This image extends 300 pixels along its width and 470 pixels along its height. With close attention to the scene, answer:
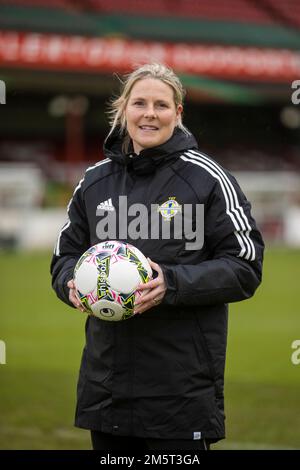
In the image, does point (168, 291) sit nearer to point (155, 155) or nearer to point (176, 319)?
point (176, 319)

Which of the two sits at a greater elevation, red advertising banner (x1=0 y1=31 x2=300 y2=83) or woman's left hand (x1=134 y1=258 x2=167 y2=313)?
red advertising banner (x1=0 y1=31 x2=300 y2=83)

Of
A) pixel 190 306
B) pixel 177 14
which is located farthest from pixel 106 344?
pixel 177 14

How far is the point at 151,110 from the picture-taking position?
343 cm

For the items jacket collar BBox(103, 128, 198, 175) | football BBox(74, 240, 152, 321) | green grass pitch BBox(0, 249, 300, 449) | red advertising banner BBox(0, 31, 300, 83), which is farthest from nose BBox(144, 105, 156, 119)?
red advertising banner BBox(0, 31, 300, 83)

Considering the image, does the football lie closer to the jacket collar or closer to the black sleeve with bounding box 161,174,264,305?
the black sleeve with bounding box 161,174,264,305

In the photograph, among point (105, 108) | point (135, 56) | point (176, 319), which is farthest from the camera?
point (105, 108)

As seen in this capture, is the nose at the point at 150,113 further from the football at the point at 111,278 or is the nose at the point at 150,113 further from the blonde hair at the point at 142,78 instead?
the football at the point at 111,278

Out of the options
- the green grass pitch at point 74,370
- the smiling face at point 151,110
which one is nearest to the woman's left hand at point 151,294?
the smiling face at point 151,110

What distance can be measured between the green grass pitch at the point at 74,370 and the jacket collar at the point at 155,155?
2.49 meters

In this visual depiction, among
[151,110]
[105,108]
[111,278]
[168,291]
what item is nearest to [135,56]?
[105,108]

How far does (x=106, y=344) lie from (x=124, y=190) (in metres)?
0.59

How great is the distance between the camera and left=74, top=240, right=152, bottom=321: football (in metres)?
3.33

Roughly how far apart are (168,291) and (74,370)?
17.3 ft

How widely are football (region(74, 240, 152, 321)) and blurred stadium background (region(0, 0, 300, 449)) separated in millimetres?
6598
